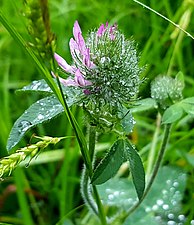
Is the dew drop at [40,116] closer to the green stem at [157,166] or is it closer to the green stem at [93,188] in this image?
the green stem at [93,188]

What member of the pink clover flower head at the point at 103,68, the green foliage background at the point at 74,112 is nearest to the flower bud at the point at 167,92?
the green foliage background at the point at 74,112

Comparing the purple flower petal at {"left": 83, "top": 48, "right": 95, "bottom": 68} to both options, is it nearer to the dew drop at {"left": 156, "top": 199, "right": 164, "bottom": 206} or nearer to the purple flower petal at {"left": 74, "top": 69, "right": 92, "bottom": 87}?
the purple flower petal at {"left": 74, "top": 69, "right": 92, "bottom": 87}

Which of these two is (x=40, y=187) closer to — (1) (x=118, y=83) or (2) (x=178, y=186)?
(2) (x=178, y=186)

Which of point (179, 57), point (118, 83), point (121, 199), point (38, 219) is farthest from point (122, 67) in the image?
point (179, 57)

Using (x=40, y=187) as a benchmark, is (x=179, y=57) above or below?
above

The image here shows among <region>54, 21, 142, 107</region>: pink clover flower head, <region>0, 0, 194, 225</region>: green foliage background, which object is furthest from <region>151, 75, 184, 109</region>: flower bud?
<region>54, 21, 142, 107</region>: pink clover flower head

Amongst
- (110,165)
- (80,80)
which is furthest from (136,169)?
(80,80)

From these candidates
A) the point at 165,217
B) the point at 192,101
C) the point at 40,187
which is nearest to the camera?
the point at 192,101
